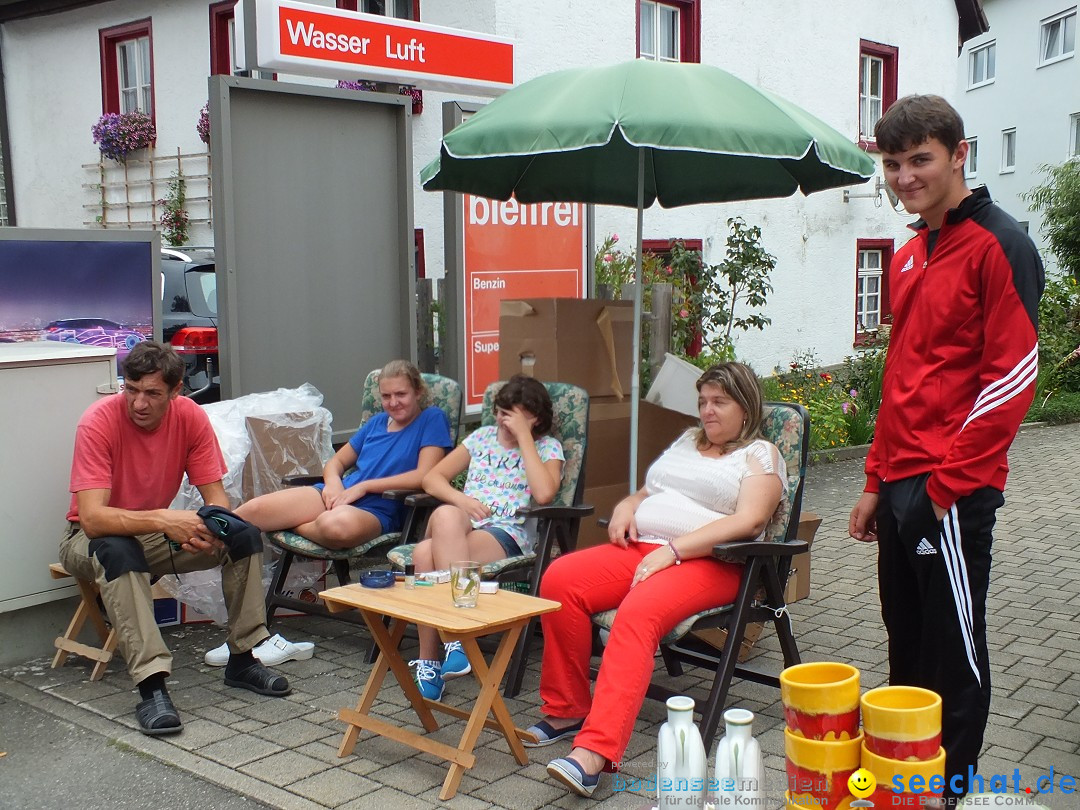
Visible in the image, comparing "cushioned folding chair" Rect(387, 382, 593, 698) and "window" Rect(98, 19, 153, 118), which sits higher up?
"window" Rect(98, 19, 153, 118)

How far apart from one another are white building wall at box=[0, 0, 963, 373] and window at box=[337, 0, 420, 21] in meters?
0.25

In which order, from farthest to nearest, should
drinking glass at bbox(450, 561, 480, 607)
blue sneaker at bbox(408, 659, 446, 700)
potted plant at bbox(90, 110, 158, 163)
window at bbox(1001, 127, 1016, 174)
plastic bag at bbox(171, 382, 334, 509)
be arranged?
window at bbox(1001, 127, 1016, 174), potted plant at bbox(90, 110, 158, 163), plastic bag at bbox(171, 382, 334, 509), blue sneaker at bbox(408, 659, 446, 700), drinking glass at bbox(450, 561, 480, 607)

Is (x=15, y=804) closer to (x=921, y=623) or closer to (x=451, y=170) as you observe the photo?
(x=921, y=623)

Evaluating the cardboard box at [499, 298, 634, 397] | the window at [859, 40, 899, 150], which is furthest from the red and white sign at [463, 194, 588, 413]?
the window at [859, 40, 899, 150]

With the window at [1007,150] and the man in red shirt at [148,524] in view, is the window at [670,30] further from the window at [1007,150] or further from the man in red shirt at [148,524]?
the window at [1007,150]

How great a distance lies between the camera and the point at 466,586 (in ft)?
12.2

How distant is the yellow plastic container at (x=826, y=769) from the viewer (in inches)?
92.5

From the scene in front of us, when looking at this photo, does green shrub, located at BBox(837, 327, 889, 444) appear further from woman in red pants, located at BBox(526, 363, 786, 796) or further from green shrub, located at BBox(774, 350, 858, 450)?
woman in red pants, located at BBox(526, 363, 786, 796)

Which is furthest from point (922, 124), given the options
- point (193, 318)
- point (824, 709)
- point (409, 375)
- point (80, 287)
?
point (193, 318)

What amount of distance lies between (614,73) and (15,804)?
10.7 feet

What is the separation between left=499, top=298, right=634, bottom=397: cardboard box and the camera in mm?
5605

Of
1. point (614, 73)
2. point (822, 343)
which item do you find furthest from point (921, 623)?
point (822, 343)

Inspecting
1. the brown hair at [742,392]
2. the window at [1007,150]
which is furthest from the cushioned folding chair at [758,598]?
the window at [1007,150]

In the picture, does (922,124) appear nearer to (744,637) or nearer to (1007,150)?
(744,637)
